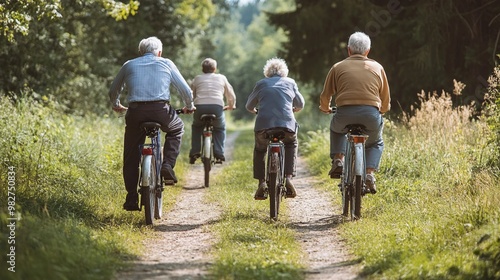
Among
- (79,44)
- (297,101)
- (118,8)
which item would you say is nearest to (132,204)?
(297,101)

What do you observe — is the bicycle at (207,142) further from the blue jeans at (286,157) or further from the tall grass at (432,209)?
the blue jeans at (286,157)

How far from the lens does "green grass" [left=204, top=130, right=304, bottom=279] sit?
264 inches

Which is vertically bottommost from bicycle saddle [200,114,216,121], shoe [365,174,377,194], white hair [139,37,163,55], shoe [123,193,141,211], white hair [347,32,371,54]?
shoe [123,193,141,211]

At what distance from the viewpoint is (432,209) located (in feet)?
28.7

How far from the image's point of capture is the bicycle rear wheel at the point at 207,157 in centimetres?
1285

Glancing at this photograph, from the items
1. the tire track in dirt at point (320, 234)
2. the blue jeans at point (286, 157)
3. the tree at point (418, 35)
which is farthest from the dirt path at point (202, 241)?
the tree at point (418, 35)

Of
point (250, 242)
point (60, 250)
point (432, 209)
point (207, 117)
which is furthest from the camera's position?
point (207, 117)

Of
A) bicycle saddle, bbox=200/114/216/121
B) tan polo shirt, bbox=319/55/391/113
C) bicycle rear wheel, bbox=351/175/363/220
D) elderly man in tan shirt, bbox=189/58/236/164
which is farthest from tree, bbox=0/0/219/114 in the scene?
bicycle rear wheel, bbox=351/175/363/220

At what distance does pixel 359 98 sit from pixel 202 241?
8.13 ft

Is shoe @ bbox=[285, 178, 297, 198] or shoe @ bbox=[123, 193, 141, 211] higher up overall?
shoe @ bbox=[285, 178, 297, 198]

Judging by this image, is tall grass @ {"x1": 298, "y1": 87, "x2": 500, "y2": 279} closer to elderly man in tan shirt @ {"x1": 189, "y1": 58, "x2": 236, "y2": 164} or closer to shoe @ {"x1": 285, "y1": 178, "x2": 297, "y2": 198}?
shoe @ {"x1": 285, "y1": 178, "x2": 297, "y2": 198}

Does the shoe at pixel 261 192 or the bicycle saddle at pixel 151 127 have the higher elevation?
the bicycle saddle at pixel 151 127

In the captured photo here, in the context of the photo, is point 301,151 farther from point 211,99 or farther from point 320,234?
point 320,234

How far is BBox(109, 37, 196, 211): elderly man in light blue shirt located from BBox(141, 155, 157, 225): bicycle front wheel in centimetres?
21
